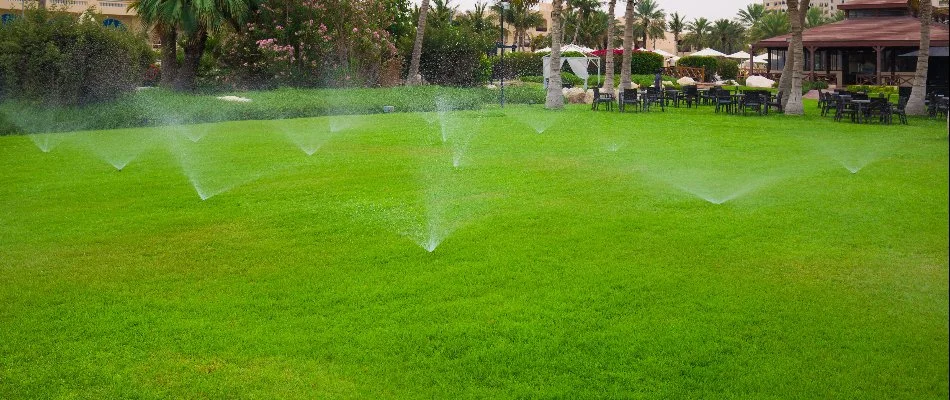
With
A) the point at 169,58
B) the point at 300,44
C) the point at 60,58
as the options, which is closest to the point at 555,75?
the point at 300,44

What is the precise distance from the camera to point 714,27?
112250 millimetres

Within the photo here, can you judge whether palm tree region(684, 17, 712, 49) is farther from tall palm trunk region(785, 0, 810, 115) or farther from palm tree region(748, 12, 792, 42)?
tall palm trunk region(785, 0, 810, 115)

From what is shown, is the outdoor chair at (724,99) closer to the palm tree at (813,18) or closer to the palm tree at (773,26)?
the palm tree at (813,18)

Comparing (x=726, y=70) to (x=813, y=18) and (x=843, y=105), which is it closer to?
(x=813, y=18)

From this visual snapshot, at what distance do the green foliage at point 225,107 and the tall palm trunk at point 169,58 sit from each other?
2.30 metres

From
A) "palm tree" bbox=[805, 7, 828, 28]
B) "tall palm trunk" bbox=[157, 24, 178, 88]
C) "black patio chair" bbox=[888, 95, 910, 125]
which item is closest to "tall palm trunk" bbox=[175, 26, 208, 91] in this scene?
"tall palm trunk" bbox=[157, 24, 178, 88]

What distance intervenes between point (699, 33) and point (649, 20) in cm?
672

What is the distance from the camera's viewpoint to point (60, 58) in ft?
84.1

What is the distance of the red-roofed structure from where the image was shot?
48062 mm

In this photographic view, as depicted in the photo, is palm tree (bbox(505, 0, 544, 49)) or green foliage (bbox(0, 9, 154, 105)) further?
palm tree (bbox(505, 0, 544, 49))

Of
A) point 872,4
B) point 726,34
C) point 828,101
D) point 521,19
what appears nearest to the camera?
point 828,101

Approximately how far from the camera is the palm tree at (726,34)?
109750mm

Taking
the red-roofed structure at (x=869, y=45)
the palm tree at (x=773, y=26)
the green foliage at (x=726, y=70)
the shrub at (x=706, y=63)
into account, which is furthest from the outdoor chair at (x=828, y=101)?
the palm tree at (x=773, y=26)

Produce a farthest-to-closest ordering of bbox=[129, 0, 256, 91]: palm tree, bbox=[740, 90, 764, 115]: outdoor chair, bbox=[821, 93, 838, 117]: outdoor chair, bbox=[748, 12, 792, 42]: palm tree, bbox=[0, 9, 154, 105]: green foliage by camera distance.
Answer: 1. bbox=[748, 12, 792, 42]: palm tree
2. bbox=[129, 0, 256, 91]: palm tree
3. bbox=[740, 90, 764, 115]: outdoor chair
4. bbox=[821, 93, 838, 117]: outdoor chair
5. bbox=[0, 9, 154, 105]: green foliage
